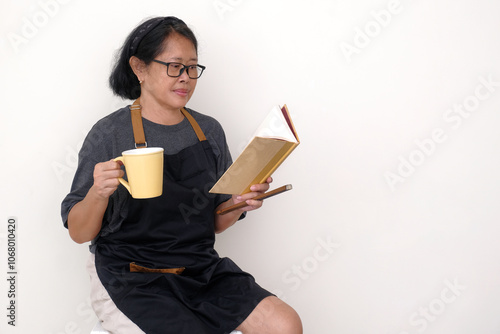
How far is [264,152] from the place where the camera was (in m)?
1.14

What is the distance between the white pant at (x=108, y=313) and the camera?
121 cm

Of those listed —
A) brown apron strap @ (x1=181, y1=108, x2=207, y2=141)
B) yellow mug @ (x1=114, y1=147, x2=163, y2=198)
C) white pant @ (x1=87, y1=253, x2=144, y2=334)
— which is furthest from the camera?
brown apron strap @ (x1=181, y1=108, x2=207, y2=141)

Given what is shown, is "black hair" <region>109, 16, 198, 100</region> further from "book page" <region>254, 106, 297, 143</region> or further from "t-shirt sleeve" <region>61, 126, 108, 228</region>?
"book page" <region>254, 106, 297, 143</region>

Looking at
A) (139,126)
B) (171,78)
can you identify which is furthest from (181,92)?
(139,126)

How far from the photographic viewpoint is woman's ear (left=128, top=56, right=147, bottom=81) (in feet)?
4.61

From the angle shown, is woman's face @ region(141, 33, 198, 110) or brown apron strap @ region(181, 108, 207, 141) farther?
brown apron strap @ region(181, 108, 207, 141)

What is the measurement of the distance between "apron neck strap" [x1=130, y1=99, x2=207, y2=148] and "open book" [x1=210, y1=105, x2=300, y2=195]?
30cm

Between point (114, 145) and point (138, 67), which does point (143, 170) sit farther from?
point (138, 67)

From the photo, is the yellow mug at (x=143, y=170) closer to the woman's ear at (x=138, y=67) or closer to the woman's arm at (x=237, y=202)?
the woman's arm at (x=237, y=202)

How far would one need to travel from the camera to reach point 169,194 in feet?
4.36

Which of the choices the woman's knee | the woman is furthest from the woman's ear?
the woman's knee

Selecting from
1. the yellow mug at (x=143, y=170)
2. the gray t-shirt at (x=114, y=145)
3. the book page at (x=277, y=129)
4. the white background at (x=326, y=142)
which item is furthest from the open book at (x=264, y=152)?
the white background at (x=326, y=142)

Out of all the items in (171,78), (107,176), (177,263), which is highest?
(171,78)

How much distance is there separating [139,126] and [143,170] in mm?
327
